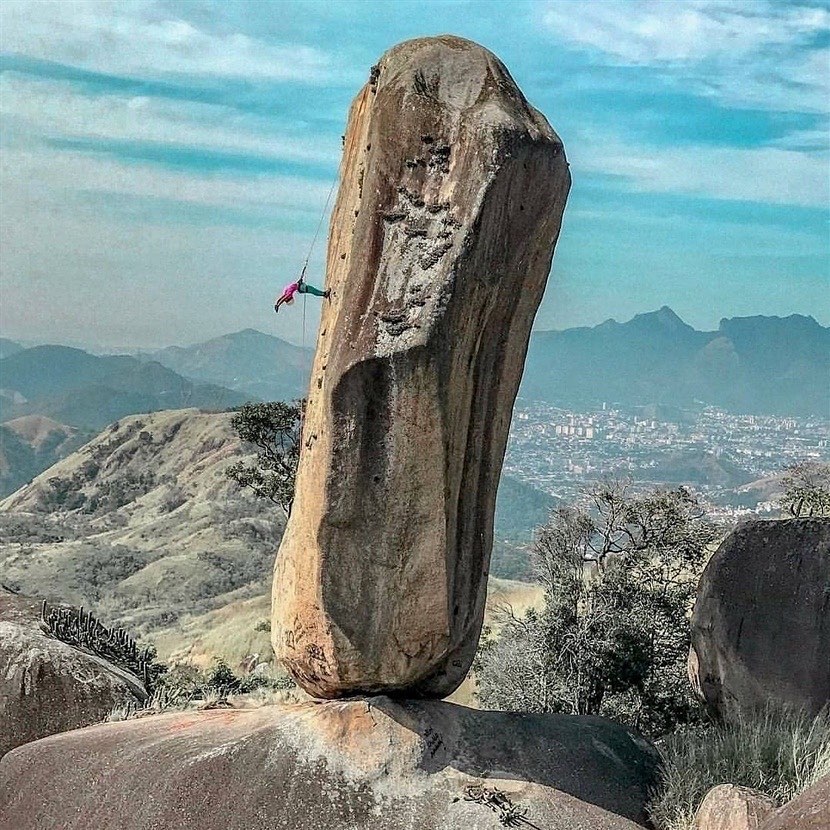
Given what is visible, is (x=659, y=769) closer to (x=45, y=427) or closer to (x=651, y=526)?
(x=651, y=526)

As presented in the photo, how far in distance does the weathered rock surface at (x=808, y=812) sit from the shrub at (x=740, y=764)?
3.84 ft

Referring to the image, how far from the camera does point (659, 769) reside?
821 cm

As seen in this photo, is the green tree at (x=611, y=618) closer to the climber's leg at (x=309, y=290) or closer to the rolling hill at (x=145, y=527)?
the climber's leg at (x=309, y=290)

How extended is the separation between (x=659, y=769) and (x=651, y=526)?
423 inches

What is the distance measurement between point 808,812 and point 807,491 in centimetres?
1306

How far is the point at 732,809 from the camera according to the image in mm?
7117

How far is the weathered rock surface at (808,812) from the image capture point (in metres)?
5.95

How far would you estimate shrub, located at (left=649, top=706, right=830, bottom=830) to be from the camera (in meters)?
7.62

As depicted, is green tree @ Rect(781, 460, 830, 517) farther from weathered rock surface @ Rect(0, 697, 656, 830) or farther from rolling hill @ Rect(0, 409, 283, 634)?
rolling hill @ Rect(0, 409, 283, 634)

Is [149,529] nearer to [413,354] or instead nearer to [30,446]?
[413,354]

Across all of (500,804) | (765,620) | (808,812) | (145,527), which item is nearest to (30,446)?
(145,527)

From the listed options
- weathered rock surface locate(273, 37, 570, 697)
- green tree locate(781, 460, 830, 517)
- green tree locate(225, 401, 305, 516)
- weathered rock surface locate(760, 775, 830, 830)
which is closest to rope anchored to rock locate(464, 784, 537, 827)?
weathered rock surface locate(273, 37, 570, 697)

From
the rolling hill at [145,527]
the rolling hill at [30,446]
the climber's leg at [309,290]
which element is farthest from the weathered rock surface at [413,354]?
the rolling hill at [30,446]

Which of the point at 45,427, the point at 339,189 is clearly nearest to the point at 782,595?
the point at 339,189
